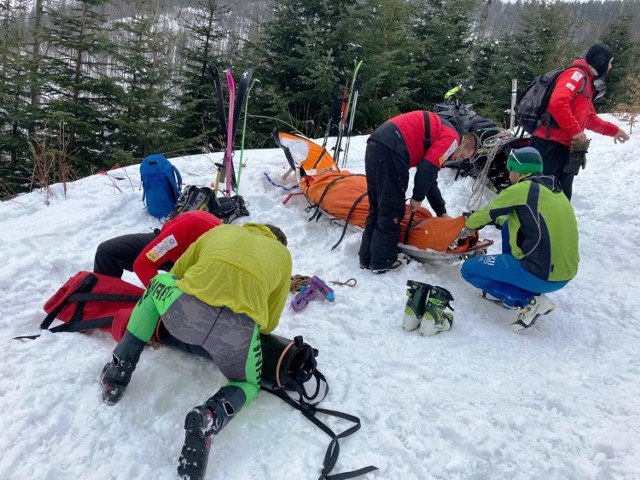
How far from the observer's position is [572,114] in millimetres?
4020

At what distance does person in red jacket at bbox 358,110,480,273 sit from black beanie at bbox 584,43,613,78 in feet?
4.37

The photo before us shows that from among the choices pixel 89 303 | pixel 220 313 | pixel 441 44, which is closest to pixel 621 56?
pixel 441 44

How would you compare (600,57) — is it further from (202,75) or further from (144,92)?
(202,75)

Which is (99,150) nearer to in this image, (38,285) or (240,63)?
(240,63)

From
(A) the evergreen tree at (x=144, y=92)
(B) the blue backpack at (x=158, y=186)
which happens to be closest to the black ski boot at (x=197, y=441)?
(B) the blue backpack at (x=158, y=186)

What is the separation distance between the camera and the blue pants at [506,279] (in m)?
3.38

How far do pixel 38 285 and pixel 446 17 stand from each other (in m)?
11.6

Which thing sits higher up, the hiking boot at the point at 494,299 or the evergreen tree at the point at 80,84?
the evergreen tree at the point at 80,84

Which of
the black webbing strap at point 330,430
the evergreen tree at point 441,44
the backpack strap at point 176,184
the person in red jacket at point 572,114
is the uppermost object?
the evergreen tree at point 441,44

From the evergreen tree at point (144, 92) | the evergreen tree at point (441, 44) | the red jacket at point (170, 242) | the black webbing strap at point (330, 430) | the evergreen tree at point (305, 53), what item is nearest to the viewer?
the black webbing strap at point (330, 430)

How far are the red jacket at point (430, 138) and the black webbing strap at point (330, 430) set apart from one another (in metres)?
2.32

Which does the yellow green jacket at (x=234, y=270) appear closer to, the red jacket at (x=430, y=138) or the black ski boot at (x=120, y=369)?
the black ski boot at (x=120, y=369)

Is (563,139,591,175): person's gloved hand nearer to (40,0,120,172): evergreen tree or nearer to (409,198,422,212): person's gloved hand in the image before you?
(409,198,422,212): person's gloved hand

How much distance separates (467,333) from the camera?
337 centimetres
